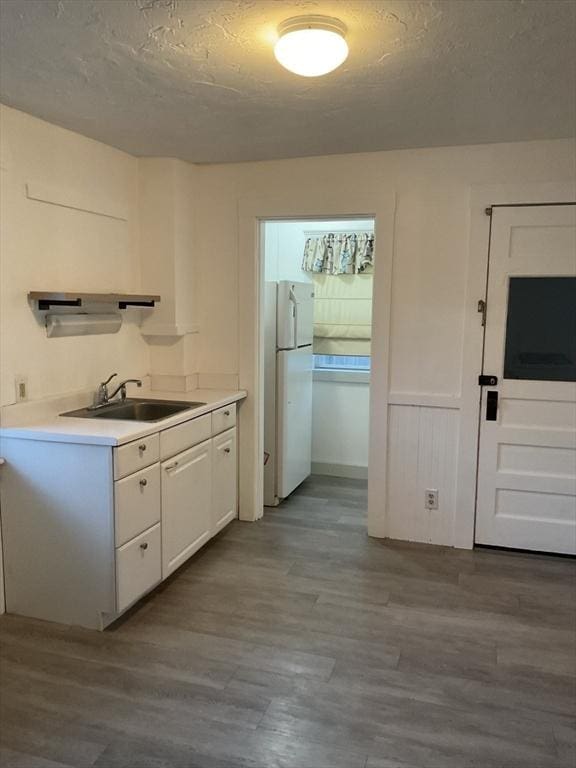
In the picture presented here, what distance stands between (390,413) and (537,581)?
1.24 metres

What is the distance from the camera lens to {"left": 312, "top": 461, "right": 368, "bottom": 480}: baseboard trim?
517 centimetres

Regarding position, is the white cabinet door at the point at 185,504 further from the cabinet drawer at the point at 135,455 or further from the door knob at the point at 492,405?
the door knob at the point at 492,405

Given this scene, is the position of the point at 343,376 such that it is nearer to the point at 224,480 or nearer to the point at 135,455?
the point at 224,480

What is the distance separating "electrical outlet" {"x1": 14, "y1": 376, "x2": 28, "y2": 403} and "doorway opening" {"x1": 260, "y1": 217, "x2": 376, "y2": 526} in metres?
1.81

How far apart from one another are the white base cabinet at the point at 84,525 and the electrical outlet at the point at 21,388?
25 centimetres

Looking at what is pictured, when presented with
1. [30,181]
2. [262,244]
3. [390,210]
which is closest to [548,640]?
[390,210]

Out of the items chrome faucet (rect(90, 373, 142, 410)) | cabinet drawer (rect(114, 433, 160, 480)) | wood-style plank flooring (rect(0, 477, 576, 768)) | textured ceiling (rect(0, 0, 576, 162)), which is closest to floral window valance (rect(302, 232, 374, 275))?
textured ceiling (rect(0, 0, 576, 162))

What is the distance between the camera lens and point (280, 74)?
234 centimetres

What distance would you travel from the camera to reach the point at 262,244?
3.90 m

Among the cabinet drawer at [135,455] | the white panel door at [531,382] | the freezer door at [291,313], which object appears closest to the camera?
the cabinet drawer at [135,455]

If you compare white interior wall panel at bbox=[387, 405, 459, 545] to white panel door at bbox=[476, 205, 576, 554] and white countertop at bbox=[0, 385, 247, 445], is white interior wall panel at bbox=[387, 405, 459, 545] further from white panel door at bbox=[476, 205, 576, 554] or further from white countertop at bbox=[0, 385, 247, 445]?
white countertop at bbox=[0, 385, 247, 445]

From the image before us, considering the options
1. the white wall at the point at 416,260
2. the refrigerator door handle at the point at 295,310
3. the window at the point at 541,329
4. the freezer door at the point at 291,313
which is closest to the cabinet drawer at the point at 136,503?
the white wall at the point at 416,260

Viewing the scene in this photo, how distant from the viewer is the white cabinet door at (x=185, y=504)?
302 centimetres

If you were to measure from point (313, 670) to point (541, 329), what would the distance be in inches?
88.5
